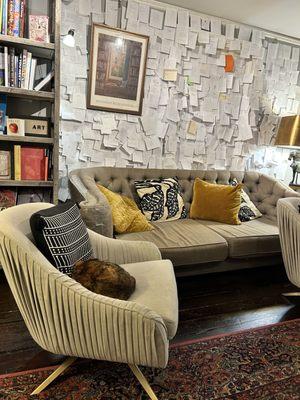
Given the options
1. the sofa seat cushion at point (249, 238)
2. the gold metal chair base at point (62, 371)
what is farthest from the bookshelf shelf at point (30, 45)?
the gold metal chair base at point (62, 371)

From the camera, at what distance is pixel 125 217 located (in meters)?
2.14

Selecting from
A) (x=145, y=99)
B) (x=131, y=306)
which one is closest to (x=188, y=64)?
(x=145, y=99)

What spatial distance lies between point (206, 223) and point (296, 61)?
2.16 m

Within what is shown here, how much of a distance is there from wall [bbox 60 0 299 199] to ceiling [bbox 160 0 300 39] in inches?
3.6

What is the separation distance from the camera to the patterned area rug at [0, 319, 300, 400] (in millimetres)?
1328

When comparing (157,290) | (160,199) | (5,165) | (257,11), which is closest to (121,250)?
(157,290)

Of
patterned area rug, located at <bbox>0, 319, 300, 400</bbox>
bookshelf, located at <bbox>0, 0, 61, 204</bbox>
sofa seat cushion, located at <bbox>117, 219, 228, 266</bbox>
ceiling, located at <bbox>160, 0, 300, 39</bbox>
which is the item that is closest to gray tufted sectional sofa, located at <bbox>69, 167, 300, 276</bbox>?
sofa seat cushion, located at <bbox>117, 219, 228, 266</bbox>

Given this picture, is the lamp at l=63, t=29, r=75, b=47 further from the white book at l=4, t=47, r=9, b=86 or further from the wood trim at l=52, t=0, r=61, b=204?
the white book at l=4, t=47, r=9, b=86

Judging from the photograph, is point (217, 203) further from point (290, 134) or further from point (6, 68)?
point (6, 68)

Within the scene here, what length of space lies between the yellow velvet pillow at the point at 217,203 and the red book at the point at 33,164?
1.31 m

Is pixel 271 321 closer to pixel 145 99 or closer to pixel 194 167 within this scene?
pixel 194 167

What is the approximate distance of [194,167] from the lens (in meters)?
3.05

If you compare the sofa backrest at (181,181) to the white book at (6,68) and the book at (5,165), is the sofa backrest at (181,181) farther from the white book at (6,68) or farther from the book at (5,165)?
the white book at (6,68)

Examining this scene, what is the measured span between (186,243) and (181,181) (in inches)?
33.8
